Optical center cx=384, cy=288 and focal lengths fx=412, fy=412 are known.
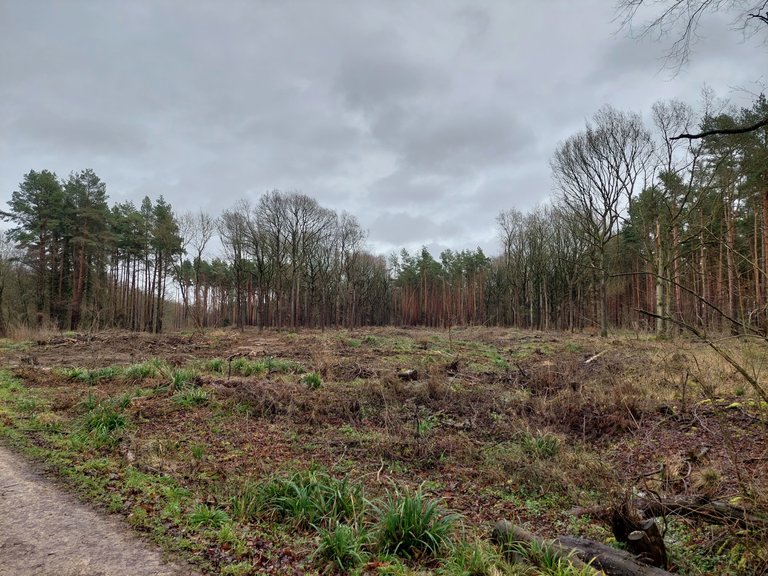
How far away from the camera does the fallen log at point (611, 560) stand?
313 cm

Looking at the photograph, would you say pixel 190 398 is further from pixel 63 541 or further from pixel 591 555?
pixel 591 555

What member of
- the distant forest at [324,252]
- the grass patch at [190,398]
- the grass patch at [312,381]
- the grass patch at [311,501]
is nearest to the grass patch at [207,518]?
the grass patch at [311,501]

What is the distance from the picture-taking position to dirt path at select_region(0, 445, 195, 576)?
3201 mm

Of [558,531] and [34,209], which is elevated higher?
[34,209]

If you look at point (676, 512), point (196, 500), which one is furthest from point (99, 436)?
point (676, 512)

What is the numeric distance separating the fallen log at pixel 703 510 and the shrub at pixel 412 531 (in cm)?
189

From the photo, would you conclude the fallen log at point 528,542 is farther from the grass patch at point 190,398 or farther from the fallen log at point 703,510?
the grass patch at point 190,398

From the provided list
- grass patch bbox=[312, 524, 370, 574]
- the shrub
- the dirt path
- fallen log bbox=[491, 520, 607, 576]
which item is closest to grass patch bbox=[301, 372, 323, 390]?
the dirt path

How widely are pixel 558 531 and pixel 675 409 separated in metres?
4.65

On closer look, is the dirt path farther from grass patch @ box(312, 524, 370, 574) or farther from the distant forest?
the distant forest

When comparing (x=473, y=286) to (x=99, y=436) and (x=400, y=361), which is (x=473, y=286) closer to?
(x=400, y=361)

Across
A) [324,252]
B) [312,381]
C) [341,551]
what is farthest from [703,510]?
[324,252]

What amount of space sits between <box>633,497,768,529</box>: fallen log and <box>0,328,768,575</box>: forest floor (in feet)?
0.30

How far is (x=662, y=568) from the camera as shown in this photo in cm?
331
